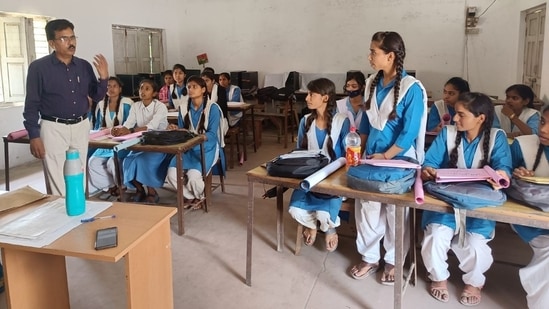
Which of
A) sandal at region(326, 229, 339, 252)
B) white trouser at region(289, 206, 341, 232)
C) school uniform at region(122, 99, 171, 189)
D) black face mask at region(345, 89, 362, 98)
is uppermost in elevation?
black face mask at region(345, 89, 362, 98)

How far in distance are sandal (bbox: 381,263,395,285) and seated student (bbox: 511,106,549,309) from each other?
641 millimetres

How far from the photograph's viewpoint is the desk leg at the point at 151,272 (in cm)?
150

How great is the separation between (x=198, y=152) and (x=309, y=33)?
188 inches

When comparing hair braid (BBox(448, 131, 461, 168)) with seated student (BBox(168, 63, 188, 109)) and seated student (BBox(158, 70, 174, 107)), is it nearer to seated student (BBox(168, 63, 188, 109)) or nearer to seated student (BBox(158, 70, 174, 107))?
seated student (BBox(168, 63, 188, 109))

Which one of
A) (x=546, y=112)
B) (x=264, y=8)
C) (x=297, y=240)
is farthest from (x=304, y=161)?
(x=264, y=8)

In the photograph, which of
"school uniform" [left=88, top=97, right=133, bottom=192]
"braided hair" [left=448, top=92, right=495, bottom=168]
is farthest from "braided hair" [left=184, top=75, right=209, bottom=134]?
"braided hair" [left=448, top=92, right=495, bottom=168]

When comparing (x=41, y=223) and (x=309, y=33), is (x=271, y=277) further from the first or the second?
(x=309, y=33)

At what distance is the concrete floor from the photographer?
227cm

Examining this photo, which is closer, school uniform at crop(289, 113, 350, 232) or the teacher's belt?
school uniform at crop(289, 113, 350, 232)

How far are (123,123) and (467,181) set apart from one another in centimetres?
310

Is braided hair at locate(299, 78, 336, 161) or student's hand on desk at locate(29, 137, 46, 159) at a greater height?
braided hair at locate(299, 78, 336, 161)

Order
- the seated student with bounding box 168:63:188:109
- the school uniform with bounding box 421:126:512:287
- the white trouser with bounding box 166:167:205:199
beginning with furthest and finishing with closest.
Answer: the seated student with bounding box 168:63:188:109 → the white trouser with bounding box 166:167:205:199 → the school uniform with bounding box 421:126:512:287

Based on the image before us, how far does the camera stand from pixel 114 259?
1325mm

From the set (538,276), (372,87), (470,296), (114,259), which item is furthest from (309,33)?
(114,259)
